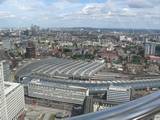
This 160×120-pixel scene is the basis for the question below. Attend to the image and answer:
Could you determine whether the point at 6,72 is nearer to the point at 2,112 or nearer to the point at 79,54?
the point at 2,112

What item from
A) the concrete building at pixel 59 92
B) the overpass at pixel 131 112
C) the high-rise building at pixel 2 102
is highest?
the overpass at pixel 131 112

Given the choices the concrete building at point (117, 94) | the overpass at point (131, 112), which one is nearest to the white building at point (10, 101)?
the concrete building at point (117, 94)

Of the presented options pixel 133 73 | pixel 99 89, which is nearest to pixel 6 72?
pixel 99 89

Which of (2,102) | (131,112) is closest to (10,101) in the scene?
(2,102)

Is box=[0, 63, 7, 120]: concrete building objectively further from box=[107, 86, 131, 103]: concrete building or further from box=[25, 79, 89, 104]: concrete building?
box=[107, 86, 131, 103]: concrete building

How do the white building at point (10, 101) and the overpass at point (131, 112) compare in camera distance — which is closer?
the overpass at point (131, 112)

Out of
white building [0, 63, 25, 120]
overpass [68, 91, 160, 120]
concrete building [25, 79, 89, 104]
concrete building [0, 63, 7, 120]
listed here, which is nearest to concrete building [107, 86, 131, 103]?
concrete building [25, 79, 89, 104]

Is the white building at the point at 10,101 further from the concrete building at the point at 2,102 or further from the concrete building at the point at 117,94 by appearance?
the concrete building at the point at 117,94

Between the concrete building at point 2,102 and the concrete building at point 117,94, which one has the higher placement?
the concrete building at point 2,102
